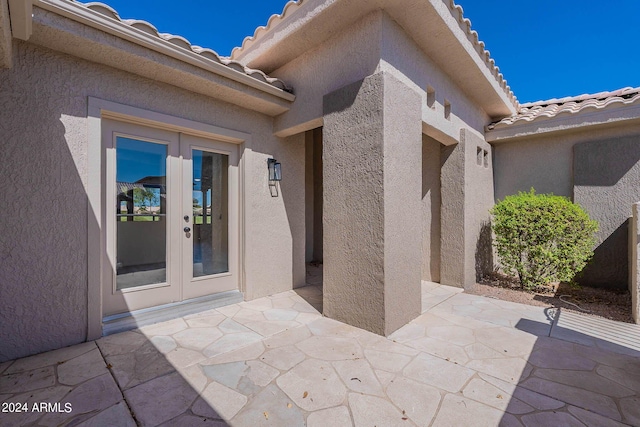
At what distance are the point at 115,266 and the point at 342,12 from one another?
633 centimetres

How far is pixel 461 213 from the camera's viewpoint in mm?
7859

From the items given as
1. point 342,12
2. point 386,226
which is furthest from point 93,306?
point 342,12

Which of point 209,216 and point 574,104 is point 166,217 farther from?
point 574,104

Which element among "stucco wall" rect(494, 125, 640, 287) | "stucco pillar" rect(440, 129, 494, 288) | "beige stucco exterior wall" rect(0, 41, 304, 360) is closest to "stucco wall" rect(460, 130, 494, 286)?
"stucco pillar" rect(440, 129, 494, 288)

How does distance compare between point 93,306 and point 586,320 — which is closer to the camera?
point 93,306

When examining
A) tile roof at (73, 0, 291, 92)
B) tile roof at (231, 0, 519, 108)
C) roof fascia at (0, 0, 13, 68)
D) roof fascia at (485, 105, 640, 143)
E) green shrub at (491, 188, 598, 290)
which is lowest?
green shrub at (491, 188, 598, 290)

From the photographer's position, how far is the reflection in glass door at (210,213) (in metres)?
6.34

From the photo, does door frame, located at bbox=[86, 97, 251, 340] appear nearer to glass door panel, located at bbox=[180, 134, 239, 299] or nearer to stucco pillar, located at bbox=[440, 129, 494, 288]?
glass door panel, located at bbox=[180, 134, 239, 299]

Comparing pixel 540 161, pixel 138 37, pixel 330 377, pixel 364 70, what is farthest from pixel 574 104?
pixel 138 37

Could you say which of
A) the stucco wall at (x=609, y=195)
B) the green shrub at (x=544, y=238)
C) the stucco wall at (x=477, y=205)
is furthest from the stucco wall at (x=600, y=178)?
the stucco wall at (x=477, y=205)

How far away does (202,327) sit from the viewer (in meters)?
5.29

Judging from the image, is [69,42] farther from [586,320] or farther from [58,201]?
[586,320]

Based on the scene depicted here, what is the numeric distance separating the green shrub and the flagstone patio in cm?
226

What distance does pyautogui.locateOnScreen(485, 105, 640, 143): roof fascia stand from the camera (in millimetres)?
7520
